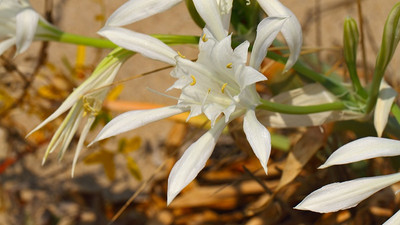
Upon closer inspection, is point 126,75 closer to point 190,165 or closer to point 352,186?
point 190,165

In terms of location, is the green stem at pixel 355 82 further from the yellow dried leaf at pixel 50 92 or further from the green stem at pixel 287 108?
the yellow dried leaf at pixel 50 92

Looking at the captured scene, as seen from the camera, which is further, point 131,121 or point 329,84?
point 329,84

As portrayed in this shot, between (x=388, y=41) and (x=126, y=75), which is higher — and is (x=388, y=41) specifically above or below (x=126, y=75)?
above

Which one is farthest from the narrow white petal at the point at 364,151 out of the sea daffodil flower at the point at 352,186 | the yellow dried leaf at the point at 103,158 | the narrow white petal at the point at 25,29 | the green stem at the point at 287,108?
the yellow dried leaf at the point at 103,158

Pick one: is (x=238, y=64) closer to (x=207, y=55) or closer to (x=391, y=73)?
(x=207, y=55)

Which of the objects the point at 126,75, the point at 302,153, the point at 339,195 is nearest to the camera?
the point at 339,195

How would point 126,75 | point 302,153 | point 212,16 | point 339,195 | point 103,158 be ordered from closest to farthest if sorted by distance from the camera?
point 339,195 < point 212,16 < point 302,153 < point 103,158 < point 126,75

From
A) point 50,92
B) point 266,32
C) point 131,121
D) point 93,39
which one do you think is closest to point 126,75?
point 50,92

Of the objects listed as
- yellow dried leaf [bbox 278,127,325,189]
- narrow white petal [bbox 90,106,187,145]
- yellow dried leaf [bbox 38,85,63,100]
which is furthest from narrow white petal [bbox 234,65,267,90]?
yellow dried leaf [bbox 38,85,63,100]
